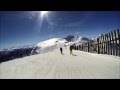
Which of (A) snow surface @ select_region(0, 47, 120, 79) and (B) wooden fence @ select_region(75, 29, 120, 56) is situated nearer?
(A) snow surface @ select_region(0, 47, 120, 79)

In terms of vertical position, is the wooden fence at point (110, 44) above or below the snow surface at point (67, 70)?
above

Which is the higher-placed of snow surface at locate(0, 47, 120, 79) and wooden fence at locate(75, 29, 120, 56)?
wooden fence at locate(75, 29, 120, 56)

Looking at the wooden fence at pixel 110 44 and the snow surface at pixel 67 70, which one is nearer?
the snow surface at pixel 67 70

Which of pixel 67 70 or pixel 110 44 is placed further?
→ pixel 110 44
